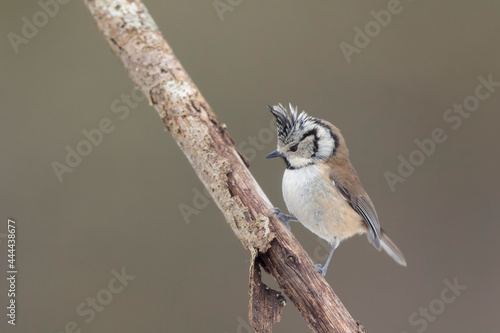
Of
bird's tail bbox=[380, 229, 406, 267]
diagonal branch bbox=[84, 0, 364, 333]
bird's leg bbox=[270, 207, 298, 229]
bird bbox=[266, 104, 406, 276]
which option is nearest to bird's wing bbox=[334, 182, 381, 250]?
bird bbox=[266, 104, 406, 276]

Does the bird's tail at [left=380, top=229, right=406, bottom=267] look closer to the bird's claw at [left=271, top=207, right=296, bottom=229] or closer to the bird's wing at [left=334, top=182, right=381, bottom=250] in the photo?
the bird's wing at [left=334, top=182, right=381, bottom=250]

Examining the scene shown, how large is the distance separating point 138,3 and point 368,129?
2762 mm

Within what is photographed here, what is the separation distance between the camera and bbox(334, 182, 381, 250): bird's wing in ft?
10.1

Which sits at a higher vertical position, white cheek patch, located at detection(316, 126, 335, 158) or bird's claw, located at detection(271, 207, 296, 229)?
white cheek patch, located at detection(316, 126, 335, 158)

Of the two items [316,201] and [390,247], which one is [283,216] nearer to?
[316,201]

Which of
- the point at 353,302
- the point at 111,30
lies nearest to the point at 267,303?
the point at 111,30

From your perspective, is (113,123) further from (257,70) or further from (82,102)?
(257,70)

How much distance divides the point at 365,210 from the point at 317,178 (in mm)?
458

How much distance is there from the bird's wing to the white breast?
0.12 ft

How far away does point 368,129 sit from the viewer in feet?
16.4

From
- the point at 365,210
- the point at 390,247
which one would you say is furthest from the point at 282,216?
the point at 390,247

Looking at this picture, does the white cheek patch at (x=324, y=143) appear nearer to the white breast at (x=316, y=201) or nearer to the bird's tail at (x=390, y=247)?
the white breast at (x=316, y=201)

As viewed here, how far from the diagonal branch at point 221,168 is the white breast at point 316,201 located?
28cm

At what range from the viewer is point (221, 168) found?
9.11ft
